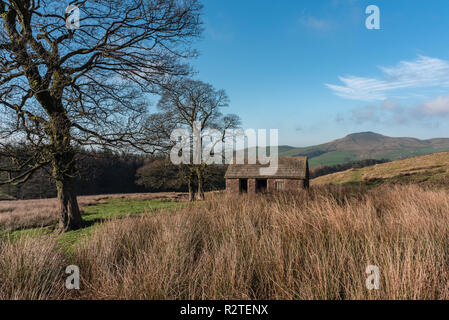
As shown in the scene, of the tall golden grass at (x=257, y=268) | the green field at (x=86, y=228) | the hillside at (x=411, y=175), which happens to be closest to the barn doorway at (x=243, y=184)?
the hillside at (x=411, y=175)

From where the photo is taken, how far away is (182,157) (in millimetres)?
20312

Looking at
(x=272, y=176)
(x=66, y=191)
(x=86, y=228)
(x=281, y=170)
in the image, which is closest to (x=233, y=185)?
(x=272, y=176)

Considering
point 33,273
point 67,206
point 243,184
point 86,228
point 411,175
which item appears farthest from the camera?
point 243,184

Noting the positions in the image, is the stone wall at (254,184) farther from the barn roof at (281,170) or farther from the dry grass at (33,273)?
the dry grass at (33,273)

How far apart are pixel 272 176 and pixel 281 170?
51.3 inches

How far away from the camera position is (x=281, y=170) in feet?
81.8

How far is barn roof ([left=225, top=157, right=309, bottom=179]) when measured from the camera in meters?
24.3

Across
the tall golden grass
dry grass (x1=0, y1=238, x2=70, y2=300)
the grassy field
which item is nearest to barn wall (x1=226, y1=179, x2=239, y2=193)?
the grassy field

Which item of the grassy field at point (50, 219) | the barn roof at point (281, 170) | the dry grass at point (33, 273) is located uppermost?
the barn roof at point (281, 170)

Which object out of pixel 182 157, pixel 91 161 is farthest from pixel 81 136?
pixel 182 157

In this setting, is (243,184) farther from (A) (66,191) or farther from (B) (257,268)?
(B) (257,268)

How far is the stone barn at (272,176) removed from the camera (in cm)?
2408

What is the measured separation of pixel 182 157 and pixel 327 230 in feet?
56.4
